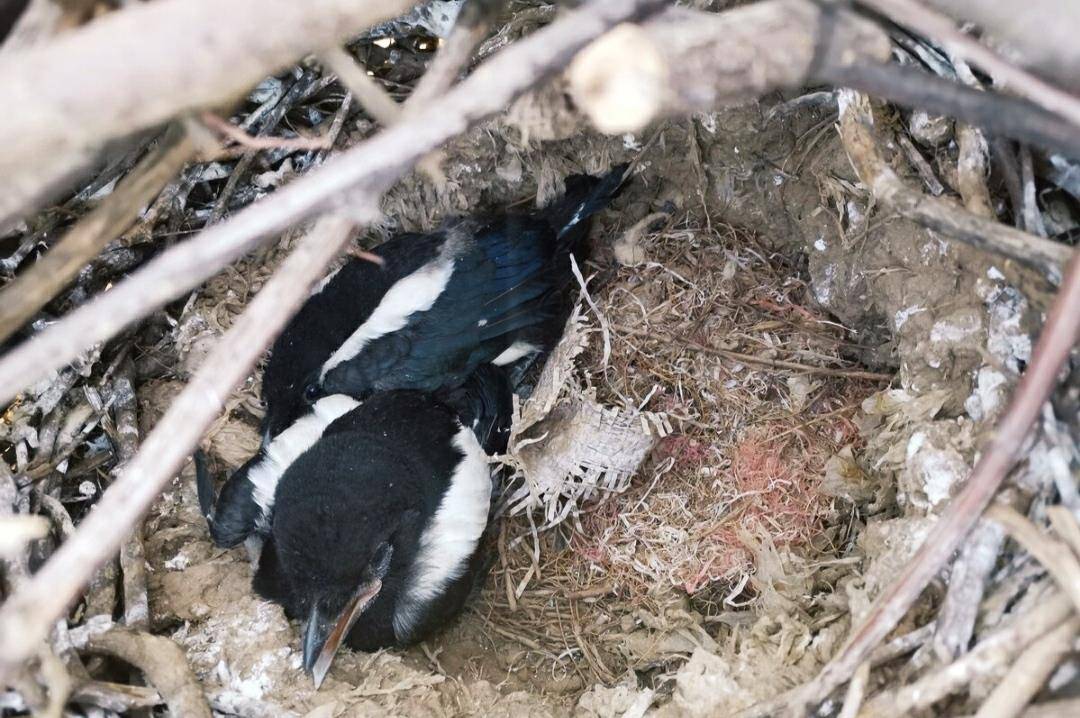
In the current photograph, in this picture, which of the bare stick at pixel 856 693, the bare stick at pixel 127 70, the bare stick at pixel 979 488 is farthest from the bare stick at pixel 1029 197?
the bare stick at pixel 127 70

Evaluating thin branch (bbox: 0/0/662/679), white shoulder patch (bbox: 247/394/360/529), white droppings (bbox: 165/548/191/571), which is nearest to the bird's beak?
white shoulder patch (bbox: 247/394/360/529)

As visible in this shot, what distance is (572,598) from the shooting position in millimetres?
2533

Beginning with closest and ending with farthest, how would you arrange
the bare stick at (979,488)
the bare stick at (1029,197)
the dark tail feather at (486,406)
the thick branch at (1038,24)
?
1. the thick branch at (1038,24)
2. the bare stick at (979,488)
3. the bare stick at (1029,197)
4. the dark tail feather at (486,406)

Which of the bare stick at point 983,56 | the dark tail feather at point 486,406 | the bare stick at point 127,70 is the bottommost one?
the dark tail feather at point 486,406

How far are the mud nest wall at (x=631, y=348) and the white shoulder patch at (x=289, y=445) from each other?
0.76 feet

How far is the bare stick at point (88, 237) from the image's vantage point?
1507 millimetres

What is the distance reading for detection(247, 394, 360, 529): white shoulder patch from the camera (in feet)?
7.86

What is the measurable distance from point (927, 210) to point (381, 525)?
4.50ft

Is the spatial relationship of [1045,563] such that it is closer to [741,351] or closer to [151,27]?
[741,351]

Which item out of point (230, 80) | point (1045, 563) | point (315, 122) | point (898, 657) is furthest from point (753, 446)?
point (230, 80)

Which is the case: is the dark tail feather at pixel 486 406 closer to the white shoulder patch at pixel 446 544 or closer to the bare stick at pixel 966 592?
the white shoulder patch at pixel 446 544

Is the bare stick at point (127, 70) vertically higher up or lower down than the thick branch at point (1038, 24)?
higher up

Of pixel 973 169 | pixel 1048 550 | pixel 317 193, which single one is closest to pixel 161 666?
pixel 317 193

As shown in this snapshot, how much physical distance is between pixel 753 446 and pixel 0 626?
71.6 inches
